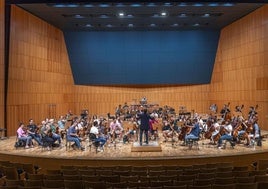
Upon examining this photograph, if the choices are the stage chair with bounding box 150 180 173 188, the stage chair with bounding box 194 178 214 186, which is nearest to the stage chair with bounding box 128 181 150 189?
the stage chair with bounding box 150 180 173 188

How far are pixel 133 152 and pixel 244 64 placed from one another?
11.8 m

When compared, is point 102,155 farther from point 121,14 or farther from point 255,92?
point 255,92

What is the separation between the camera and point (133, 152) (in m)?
12.6

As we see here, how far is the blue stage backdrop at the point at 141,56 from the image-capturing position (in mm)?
24625

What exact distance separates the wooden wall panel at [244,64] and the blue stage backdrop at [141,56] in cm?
148

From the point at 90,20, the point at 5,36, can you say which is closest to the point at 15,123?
the point at 5,36

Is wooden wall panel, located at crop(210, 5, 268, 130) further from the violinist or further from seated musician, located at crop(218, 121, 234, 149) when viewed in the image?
seated musician, located at crop(218, 121, 234, 149)

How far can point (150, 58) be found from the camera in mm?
24953

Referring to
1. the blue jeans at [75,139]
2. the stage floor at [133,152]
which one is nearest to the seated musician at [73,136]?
the blue jeans at [75,139]

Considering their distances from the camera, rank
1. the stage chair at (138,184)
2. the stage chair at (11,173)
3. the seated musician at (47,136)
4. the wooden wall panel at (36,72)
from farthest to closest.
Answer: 1. the wooden wall panel at (36,72)
2. the seated musician at (47,136)
3. the stage chair at (11,173)
4. the stage chair at (138,184)

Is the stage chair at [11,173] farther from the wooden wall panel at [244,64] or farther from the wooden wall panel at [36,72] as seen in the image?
the wooden wall panel at [244,64]

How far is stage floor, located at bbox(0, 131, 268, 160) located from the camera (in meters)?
11.3

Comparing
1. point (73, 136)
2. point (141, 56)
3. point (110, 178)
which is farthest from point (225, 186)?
point (141, 56)

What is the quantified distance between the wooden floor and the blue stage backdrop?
11993mm
